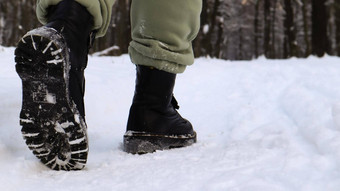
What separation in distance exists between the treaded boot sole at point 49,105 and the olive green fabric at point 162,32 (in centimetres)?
32

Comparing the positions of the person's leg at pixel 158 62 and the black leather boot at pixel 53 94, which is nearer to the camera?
the black leather boot at pixel 53 94

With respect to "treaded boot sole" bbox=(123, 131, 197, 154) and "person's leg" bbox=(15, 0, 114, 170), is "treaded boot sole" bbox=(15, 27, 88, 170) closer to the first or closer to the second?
"person's leg" bbox=(15, 0, 114, 170)

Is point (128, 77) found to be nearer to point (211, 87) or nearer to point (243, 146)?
point (211, 87)

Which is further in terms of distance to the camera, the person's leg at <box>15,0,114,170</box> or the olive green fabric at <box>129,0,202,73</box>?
the olive green fabric at <box>129,0,202,73</box>

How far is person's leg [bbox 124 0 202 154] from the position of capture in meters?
1.31

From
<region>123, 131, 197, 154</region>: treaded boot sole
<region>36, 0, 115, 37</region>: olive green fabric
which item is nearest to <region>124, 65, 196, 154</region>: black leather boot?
<region>123, 131, 197, 154</region>: treaded boot sole

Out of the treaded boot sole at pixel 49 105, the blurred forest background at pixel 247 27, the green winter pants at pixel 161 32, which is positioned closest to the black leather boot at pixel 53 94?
the treaded boot sole at pixel 49 105

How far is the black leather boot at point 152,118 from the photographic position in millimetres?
1352

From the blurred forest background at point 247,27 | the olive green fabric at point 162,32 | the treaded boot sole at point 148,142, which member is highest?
the olive green fabric at point 162,32

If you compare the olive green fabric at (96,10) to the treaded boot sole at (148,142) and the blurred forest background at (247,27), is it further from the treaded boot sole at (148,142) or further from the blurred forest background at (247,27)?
the blurred forest background at (247,27)

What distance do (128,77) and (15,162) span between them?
213 cm

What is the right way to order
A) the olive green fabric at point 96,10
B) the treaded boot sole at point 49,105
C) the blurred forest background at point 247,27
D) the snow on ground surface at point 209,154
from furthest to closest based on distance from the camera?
the blurred forest background at point 247,27 < the olive green fabric at point 96,10 < the treaded boot sole at point 49,105 < the snow on ground surface at point 209,154

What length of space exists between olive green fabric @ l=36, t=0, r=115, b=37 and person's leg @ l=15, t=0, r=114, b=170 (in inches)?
2.4

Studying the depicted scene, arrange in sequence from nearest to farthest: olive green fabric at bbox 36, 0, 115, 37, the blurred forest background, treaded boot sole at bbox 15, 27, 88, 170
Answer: treaded boot sole at bbox 15, 27, 88, 170 → olive green fabric at bbox 36, 0, 115, 37 → the blurred forest background
